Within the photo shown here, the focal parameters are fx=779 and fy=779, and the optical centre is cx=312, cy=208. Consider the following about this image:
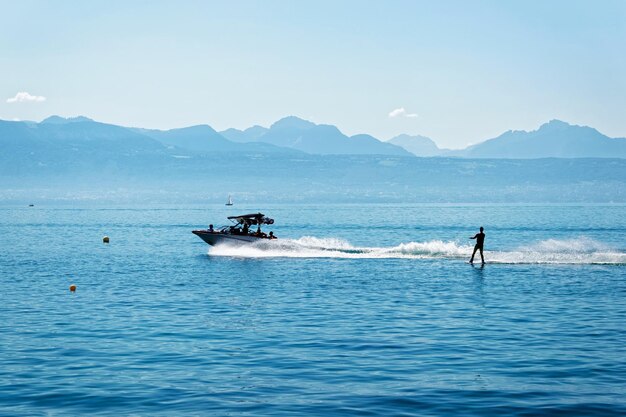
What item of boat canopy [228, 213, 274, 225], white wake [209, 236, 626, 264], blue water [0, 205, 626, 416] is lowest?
blue water [0, 205, 626, 416]

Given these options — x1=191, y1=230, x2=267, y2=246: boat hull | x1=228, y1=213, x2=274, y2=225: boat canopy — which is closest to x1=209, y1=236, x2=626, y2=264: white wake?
x1=191, y1=230, x2=267, y2=246: boat hull

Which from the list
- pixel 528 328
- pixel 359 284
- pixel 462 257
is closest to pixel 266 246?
pixel 462 257

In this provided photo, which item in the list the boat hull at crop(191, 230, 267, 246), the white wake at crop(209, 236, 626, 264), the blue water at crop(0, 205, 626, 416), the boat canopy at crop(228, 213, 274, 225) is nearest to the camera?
the blue water at crop(0, 205, 626, 416)

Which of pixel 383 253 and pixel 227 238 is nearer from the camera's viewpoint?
pixel 383 253

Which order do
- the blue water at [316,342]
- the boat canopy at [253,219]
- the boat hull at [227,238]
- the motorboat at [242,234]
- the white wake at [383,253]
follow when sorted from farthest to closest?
the boat hull at [227,238]
the motorboat at [242,234]
the boat canopy at [253,219]
the white wake at [383,253]
the blue water at [316,342]

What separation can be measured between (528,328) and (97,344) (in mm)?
16764

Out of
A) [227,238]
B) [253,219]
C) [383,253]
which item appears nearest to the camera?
[383,253]

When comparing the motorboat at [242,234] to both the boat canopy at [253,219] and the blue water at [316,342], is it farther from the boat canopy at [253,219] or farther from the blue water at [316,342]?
the blue water at [316,342]

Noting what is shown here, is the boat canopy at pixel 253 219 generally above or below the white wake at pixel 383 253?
above

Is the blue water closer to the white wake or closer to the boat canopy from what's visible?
the white wake

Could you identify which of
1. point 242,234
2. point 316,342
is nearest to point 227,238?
point 242,234

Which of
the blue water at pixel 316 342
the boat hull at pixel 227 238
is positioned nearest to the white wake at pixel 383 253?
the boat hull at pixel 227 238

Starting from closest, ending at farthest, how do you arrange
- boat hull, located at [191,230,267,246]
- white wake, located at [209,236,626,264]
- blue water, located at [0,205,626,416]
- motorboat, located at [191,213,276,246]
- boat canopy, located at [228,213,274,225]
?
1. blue water, located at [0,205,626,416]
2. white wake, located at [209,236,626,264]
3. boat canopy, located at [228,213,274,225]
4. motorboat, located at [191,213,276,246]
5. boat hull, located at [191,230,267,246]

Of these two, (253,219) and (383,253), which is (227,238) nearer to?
(253,219)
